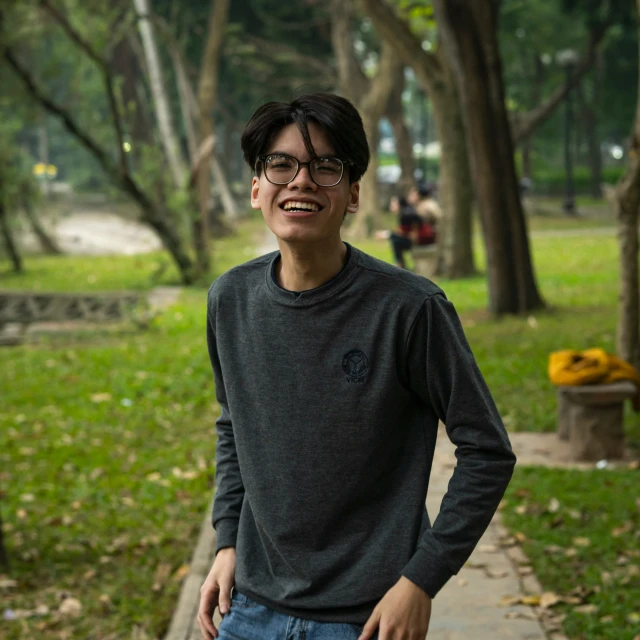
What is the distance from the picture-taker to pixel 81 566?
6.64m

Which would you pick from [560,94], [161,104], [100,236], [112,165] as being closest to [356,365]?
[112,165]

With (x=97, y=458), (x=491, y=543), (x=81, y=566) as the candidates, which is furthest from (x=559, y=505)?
(x=97, y=458)

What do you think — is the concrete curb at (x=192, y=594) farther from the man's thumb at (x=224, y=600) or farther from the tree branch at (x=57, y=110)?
the tree branch at (x=57, y=110)

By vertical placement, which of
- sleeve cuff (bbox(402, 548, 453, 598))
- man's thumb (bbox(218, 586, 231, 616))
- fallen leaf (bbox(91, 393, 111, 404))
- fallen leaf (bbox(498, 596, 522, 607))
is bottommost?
fallen leaf (bbox(91, 393, 111, 404))

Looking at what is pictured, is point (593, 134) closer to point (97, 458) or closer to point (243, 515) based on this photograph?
point (97, 458)

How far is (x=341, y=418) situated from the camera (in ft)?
7.91

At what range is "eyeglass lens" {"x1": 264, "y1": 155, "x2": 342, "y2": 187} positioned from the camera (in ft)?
8.05

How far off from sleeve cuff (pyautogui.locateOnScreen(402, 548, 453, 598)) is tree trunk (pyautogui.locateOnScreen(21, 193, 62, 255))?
24.0 m

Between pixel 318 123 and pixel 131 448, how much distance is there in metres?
7.34

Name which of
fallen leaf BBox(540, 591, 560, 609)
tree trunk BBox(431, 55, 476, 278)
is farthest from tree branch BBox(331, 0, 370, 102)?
fallen leaf BBox(540, 591, 560, 609)

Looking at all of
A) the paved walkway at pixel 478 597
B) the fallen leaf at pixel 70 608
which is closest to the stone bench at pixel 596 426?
the paved walkway at pixel 478 597

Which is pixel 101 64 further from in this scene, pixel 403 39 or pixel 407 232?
pixel 407 232

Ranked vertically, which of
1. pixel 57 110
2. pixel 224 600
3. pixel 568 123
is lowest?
pixel 568 123

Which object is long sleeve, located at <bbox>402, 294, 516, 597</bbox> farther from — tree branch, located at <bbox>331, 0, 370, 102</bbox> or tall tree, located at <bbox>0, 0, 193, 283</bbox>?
tree branch, located at <bbox>331, 0, 370, 102</bbox>
